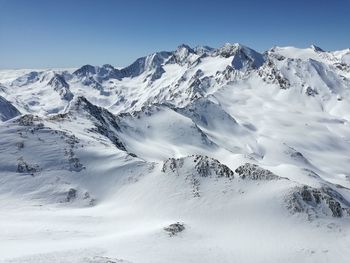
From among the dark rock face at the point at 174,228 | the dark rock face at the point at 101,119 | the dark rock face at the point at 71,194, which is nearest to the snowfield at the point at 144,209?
the dark rock face at the point at 174,228

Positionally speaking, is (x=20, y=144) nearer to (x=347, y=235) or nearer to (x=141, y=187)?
(x=141, y=187)

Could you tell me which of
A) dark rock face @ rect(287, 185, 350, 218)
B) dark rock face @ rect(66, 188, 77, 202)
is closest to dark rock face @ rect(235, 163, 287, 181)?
dark rock face @ rect(287, 185, 350, 218)

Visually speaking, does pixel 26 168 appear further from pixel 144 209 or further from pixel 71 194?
pixel 144 209

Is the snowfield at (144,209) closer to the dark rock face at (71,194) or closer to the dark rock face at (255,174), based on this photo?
the dark rock face at (255,174)

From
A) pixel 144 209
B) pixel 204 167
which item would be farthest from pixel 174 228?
pixel 204 167

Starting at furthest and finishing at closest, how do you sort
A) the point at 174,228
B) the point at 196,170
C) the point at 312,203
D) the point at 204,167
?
the point at 196,170 < the point at 204,167 < the point at 312,203 < the point at 174,228

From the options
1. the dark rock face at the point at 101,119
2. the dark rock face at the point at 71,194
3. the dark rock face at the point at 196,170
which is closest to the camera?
the dark rock face at the point at 196,170

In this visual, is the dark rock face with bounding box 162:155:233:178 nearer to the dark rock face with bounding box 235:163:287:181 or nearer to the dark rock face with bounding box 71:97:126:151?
the dark rock face with bounding box 235:163:287:181

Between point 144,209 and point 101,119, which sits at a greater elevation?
point 101,119

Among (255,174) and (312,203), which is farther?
(255,174)
